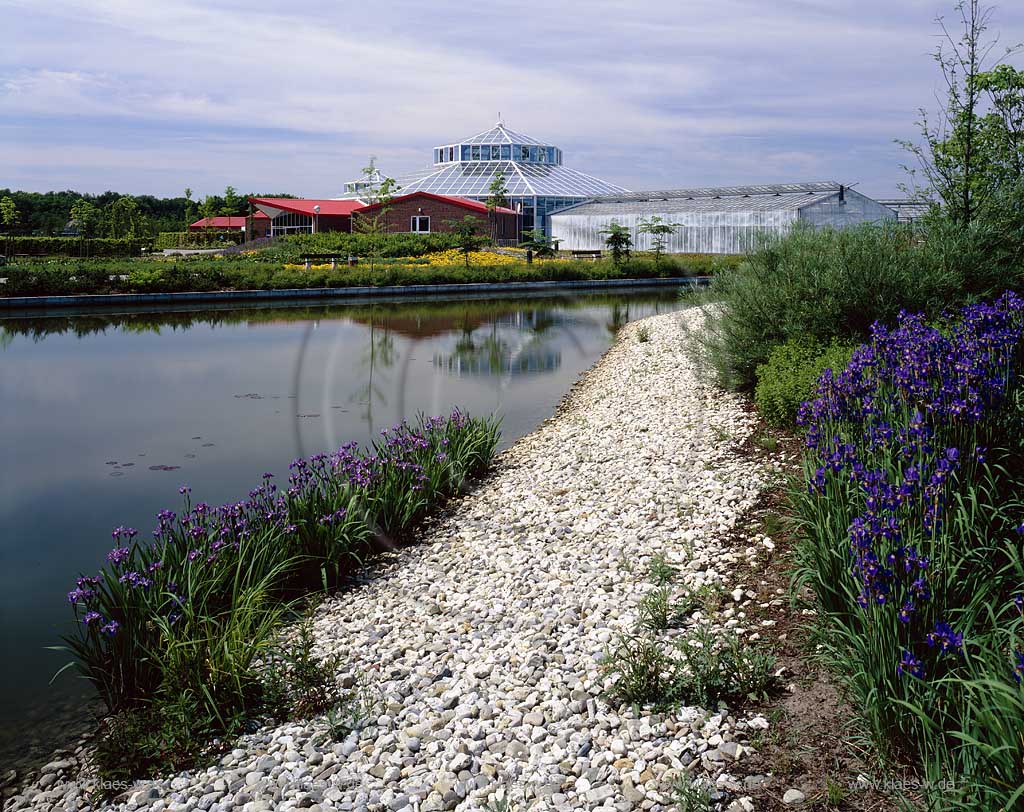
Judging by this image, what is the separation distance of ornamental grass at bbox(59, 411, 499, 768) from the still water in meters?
0.42

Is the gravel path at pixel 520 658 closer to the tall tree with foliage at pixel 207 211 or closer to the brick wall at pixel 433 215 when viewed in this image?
the brick wall at pixel 433 215

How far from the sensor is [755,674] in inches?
153

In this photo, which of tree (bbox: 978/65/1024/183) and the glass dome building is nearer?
tree (bbox: 978/65/1024/183)

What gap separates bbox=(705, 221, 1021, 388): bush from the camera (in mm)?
9008

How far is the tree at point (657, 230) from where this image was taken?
4150cm

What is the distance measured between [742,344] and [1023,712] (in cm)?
761

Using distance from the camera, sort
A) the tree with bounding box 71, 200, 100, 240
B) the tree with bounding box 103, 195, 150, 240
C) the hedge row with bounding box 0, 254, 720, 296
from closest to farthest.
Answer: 1. the hedge row with bounding box 0, 254, 720, 296
2. the tree with bounding box 71, 200, 100, 240
3. the tree with bounding box 103, 195, 150, 240

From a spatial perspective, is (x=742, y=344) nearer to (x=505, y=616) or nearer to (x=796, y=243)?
(x=796, y=243)

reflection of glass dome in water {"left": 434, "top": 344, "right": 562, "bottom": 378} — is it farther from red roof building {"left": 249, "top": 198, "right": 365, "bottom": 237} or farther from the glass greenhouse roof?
the glass greenhouse roof

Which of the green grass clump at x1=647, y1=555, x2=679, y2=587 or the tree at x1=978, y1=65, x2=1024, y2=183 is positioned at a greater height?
the tree at x1=978, y1=65, x2=1024, y2=183

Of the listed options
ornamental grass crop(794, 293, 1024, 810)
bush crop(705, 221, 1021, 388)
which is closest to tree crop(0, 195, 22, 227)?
bush crop(705, 221, 1021, 388)

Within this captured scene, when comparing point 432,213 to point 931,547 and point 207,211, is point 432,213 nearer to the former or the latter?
point 207,211

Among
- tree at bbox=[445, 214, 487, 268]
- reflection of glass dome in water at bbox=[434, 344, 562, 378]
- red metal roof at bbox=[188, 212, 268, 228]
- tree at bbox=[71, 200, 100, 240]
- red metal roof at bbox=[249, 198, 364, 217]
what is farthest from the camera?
red metal roof at bbox=[188, 212, 268, 228]

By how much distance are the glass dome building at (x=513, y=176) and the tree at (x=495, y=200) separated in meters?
0.59
